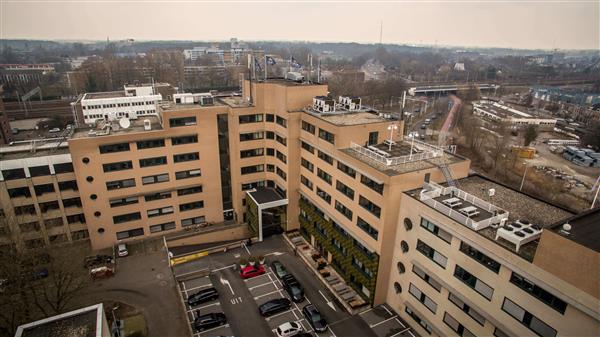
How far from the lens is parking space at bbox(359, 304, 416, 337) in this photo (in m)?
38.6

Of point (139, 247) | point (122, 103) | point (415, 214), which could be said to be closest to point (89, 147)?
point (139, 247)

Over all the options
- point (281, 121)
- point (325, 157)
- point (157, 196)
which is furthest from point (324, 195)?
point (157, 196)

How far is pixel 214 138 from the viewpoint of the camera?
56656 millimetres

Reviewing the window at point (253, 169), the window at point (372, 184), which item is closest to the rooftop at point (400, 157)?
the window at point (372, 184)

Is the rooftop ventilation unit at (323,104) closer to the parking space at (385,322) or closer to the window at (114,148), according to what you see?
the parking space at (385,322)

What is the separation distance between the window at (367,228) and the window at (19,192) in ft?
165

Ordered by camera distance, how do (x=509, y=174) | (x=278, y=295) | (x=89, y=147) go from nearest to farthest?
(x=278, y=295)
(x=89, y=147)
(x=509, y=174)

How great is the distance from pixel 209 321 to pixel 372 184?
999 inches

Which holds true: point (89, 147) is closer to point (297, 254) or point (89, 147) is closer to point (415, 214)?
point (297, 254)

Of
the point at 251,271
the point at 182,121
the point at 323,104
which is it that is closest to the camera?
the point at 251,271

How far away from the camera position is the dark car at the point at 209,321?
38.9 meters

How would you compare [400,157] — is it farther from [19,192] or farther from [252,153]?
[19,192]

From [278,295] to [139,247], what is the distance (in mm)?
25909

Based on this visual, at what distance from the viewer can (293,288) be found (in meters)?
44.5
